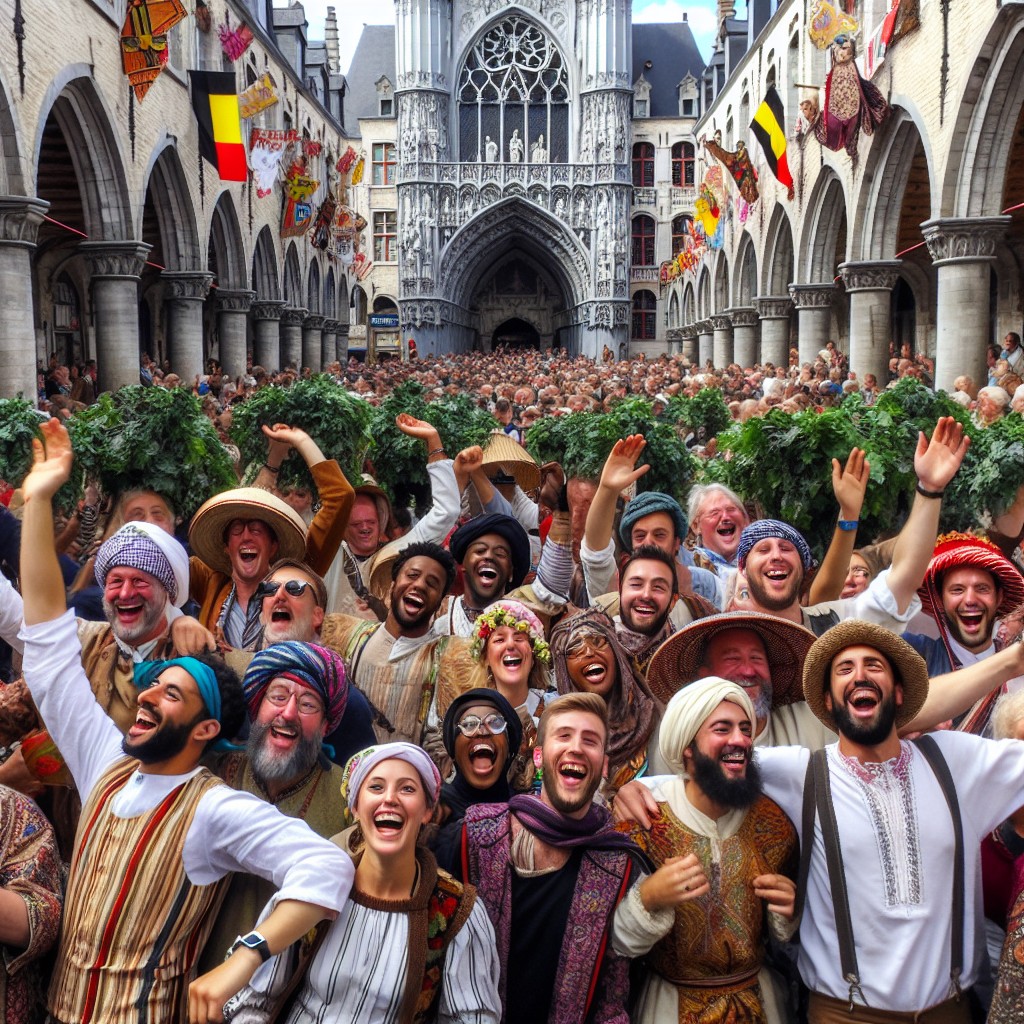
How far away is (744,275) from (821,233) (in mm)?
9288

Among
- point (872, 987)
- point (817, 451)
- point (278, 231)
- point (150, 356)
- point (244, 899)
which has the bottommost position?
point (872, 987)

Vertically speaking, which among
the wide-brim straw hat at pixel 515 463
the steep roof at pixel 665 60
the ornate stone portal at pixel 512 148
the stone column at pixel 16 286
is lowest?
the wide-brim straw hat at pixel 515 463

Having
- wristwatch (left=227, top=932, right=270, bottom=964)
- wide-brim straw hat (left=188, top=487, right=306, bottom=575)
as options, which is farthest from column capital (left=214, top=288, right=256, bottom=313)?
wristwatch (left=227, top=932, right=270, bottom=964)

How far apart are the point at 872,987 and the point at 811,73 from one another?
86.2 feet

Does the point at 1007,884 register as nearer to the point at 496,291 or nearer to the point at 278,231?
the point at 278,231

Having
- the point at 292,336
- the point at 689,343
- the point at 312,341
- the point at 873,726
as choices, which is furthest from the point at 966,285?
the point at 689,343

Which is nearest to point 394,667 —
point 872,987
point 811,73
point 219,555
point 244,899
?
point 219,555

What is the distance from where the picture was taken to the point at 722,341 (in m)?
37.6

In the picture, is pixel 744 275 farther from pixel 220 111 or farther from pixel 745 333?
pixel 220 111

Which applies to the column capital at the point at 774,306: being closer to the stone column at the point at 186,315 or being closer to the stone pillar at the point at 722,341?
the stone pillar at the point at 722,341

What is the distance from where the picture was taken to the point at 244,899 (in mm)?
3041

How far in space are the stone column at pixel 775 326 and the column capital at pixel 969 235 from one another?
13.3 m

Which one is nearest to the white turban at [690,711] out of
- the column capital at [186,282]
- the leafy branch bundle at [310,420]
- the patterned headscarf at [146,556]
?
the patterned headscarf at [146,556]

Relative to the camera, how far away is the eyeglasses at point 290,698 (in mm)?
3182
